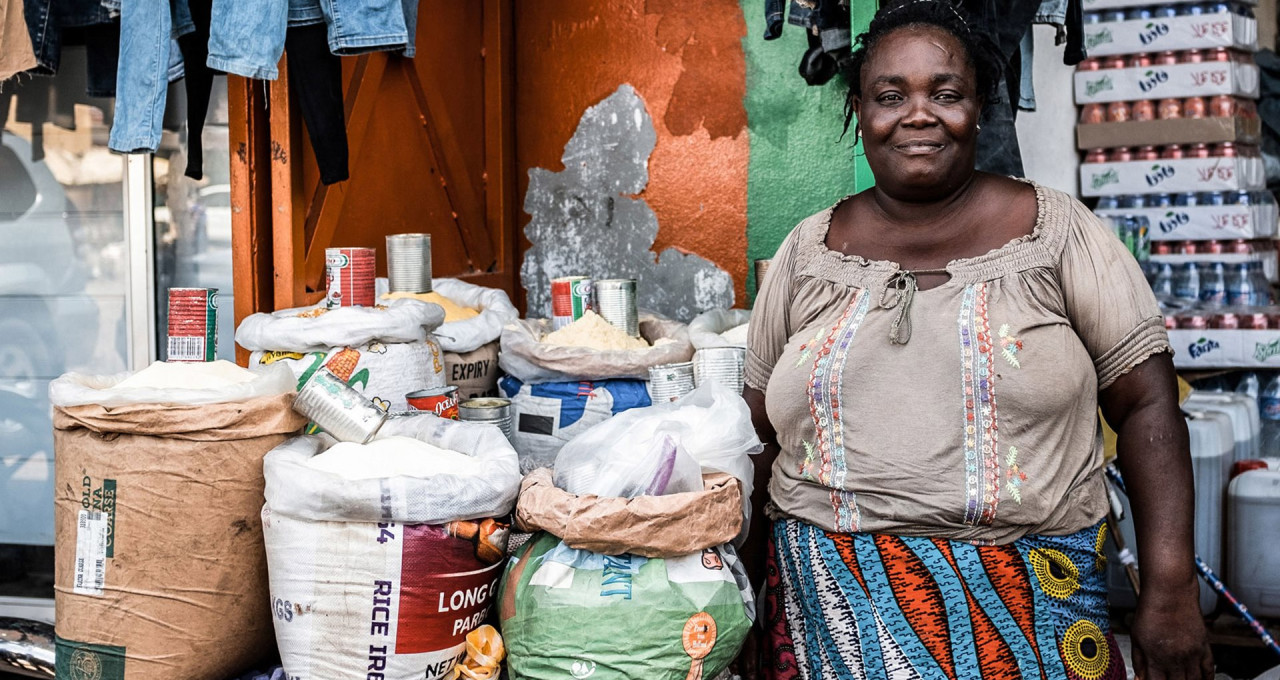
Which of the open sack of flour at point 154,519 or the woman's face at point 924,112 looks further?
the open sack of flour at point 154,519

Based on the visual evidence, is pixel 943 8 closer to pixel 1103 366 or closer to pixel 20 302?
pixel 1103 366

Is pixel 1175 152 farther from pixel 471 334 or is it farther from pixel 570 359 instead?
pixel 471 334

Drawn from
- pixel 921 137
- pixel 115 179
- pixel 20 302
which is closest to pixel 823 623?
pixel 921 137

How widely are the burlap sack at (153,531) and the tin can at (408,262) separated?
1000 millimetres

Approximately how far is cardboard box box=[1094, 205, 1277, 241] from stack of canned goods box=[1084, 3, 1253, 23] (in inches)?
35.4

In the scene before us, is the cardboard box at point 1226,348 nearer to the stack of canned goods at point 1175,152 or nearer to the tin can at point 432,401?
the stack of canned goods at point 1175,152

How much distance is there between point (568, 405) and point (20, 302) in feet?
7.05

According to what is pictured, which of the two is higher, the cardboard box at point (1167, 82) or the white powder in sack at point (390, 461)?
the cardboard box at point (1167, 82)

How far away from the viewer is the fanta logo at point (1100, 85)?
5375 mm

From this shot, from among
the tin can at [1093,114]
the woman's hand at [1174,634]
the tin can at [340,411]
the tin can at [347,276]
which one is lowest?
the woman's hand at [1174,634]

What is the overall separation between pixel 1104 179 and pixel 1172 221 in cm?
37

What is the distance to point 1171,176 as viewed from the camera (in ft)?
17.4

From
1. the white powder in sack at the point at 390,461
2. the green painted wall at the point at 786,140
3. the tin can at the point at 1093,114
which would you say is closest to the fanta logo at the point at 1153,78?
the tin can at the point at 1093,114

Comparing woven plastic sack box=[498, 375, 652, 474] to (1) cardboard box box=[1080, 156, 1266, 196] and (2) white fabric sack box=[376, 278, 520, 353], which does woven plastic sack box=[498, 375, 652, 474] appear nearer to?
(2) white fabric sack box=[376, 278, 520, 353]
